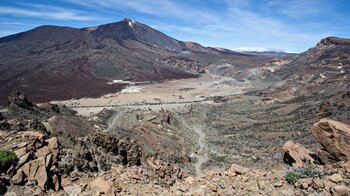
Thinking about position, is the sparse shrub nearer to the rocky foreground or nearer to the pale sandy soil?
the rocky foreground

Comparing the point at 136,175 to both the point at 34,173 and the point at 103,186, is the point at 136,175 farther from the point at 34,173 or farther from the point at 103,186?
the point at 34,173

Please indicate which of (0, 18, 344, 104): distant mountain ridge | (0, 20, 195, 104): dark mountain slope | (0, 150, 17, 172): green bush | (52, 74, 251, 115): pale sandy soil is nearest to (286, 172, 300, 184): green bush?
(0, 150, 17, 172): green bush

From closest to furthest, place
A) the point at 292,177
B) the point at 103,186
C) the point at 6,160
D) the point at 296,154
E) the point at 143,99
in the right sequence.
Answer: the point at 292,177 → the point at 6,160 → the point at 103,186 → the point at 296,154 → the point at 143,99

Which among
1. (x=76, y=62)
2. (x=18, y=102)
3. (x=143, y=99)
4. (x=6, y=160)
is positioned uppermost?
(x=6, y=160)

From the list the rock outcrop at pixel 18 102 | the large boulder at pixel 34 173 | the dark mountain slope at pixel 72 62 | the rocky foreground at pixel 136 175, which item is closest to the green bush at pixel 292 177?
the rocky foreground at pixel 136 175

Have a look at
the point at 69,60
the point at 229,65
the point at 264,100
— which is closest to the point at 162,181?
the point at 264,100

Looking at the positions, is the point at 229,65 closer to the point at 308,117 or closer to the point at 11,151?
the point at 308,117

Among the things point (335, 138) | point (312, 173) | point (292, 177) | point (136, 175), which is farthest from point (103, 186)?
point (335, 138)
